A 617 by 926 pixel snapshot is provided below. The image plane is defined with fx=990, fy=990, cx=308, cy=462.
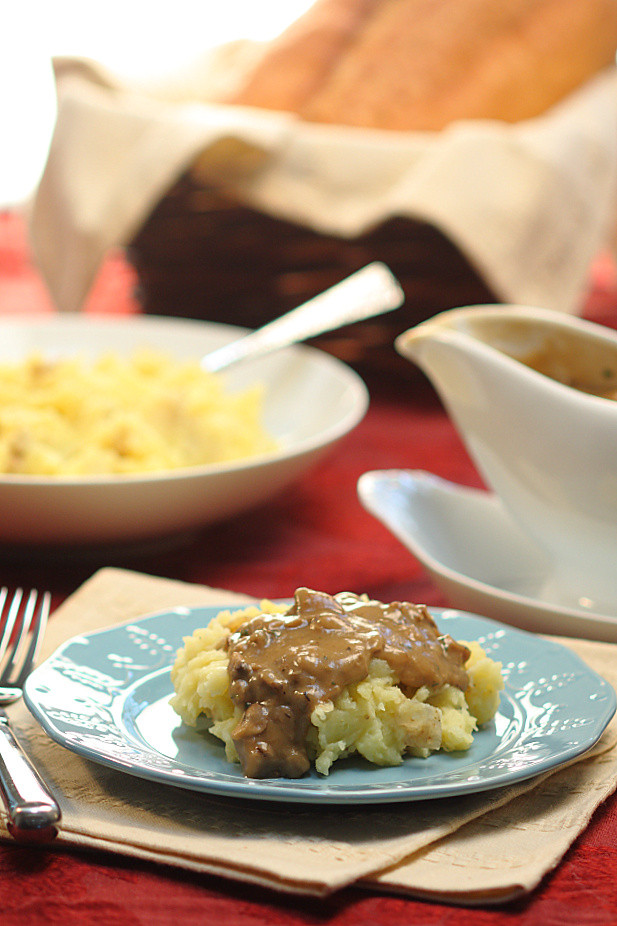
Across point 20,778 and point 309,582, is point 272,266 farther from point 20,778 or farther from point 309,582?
point 20,778

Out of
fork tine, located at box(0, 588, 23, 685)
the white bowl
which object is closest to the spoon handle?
the white bowl

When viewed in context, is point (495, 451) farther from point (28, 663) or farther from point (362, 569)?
point (28, 663)

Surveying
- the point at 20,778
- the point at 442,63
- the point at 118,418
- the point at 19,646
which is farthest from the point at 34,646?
the point at 442,63

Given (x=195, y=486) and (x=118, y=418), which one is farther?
(x=118, y=418)

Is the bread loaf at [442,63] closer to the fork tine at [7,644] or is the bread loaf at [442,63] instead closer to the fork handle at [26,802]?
the fork tine at [7,644]

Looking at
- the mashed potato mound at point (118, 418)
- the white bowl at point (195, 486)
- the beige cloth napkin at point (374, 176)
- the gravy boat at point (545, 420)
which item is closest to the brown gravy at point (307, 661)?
the gravy boat at point (545, 420)

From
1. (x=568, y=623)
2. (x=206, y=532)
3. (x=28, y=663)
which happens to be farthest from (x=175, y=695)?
(x=206, y=532)
